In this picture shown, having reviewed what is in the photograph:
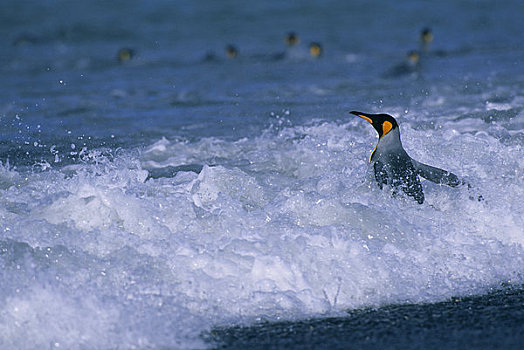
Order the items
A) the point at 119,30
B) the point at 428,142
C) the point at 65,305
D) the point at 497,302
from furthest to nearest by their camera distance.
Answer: the point at 119,30 → the point at 428,142 → the point at 497,302 → the point at 65,305

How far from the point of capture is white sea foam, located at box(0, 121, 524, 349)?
360 cm

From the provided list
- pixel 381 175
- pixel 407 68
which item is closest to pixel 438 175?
pixel 381 175

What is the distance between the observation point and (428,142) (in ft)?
21.0

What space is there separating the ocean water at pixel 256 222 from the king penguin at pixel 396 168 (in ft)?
0.26

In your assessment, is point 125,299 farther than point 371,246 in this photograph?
No

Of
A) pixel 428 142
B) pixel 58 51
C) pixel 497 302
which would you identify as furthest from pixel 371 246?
pixel 58 51

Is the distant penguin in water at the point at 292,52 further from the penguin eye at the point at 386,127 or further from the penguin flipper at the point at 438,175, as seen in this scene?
the penguin flipper at the point at 438,175

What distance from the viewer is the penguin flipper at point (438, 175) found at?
5094 millimetres

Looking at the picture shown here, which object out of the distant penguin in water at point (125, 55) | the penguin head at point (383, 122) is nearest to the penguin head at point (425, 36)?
the distant penguin in water at point (125, 55)

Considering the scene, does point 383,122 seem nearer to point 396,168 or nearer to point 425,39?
point 396,168

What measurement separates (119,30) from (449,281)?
59.6 ft

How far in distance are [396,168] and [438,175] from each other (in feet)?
0.86

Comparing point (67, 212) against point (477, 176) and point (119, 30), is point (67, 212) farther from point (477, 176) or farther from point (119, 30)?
point (119, 30)

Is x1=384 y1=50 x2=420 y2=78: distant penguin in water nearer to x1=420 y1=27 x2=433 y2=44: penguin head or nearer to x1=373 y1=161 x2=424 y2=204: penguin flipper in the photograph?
x1=420 y1=27 x2=433 y2=44: penguin head
